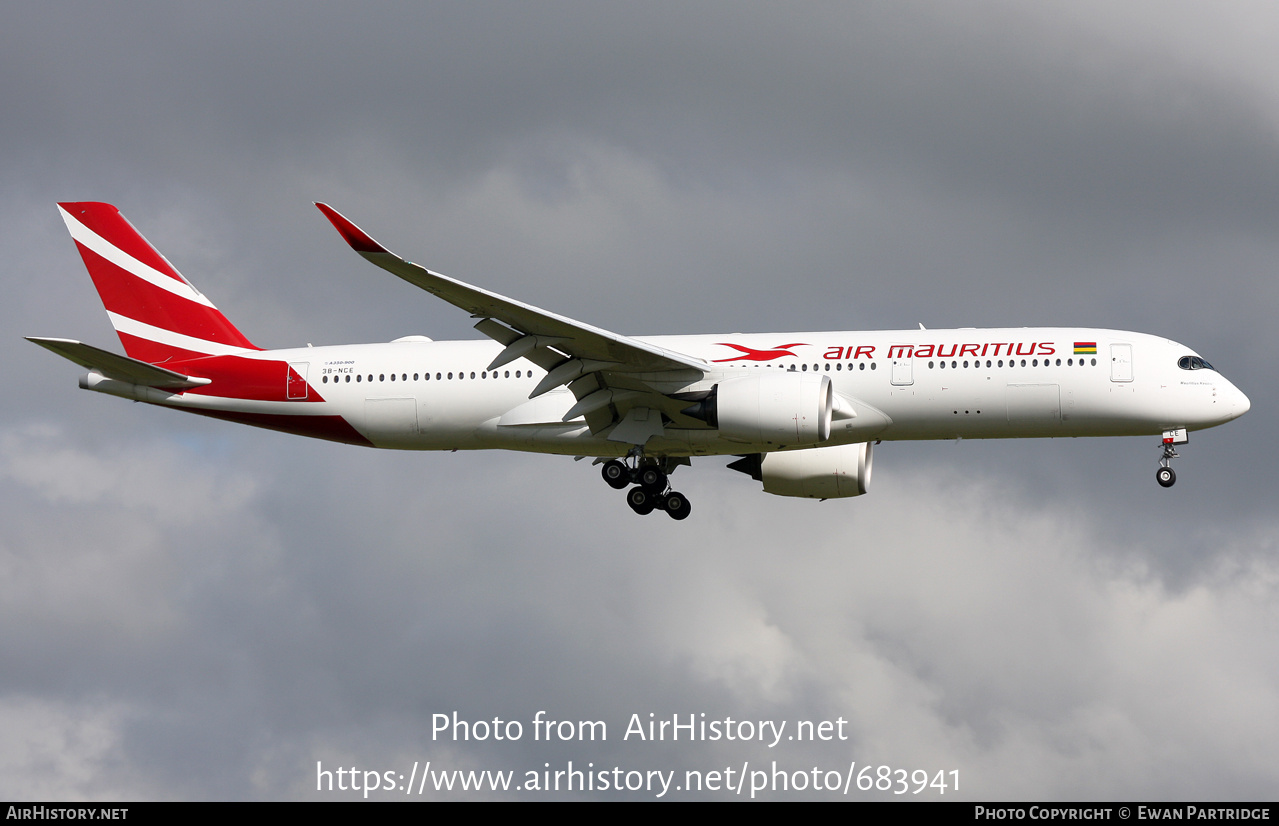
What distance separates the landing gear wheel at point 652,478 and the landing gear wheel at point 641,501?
0.84ft

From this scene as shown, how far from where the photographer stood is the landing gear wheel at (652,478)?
3903 cm

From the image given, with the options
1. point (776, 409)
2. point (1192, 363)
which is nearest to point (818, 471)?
point (776, 409)

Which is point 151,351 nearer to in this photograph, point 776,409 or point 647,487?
point 647,487

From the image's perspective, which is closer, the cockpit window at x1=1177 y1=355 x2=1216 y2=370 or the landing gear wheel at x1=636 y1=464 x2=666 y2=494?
the cockpit window at x1=1177 y1=355 x2=1216 y2=370

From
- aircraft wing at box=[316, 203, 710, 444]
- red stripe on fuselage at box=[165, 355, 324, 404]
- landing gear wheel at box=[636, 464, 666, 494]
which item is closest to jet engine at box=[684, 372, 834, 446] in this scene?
aircraft wing at box=[316, 203, 710, 444]

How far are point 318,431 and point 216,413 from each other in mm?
2915

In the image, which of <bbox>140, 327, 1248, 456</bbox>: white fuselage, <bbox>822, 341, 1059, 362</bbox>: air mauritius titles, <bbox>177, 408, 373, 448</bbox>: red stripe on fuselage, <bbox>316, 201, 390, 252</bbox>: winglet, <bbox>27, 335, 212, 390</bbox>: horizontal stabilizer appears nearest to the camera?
<bbox>316, 201, 390, 252</bbox>: winglet

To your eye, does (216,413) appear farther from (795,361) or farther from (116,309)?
(795,361)


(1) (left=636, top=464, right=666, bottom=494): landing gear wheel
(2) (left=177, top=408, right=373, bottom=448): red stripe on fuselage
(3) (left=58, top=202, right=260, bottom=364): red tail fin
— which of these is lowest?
(1) (left=636, top=464, right=666, bottom=494): landing gear wheel

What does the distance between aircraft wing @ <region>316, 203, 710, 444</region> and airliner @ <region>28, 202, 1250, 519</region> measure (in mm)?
49

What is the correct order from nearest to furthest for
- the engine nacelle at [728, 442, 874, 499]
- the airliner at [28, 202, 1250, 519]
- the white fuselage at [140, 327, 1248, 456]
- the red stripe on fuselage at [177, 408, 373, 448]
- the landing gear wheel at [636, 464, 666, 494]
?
1. the airliner at [28, 202, 1250, 519]
2. the white fuselage at [140, 327, 1248, 456]
3. the landing gear wheel at [636, 464, 666, 494]
4. the red stripe on fuselage at [177, 408, 373, 448]
5. the engine nacelle at [728, 442, 874, 499]

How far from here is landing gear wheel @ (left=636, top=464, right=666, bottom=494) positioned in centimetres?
3903

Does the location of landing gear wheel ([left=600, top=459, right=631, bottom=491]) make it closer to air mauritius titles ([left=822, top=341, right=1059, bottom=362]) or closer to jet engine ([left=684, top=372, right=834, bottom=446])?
jet engine ([left=684, top=372, right=834, bottom=446])

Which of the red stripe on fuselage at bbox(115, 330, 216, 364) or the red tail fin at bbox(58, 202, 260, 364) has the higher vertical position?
the red tail fin at bbox(58, 202, 260, 364)
